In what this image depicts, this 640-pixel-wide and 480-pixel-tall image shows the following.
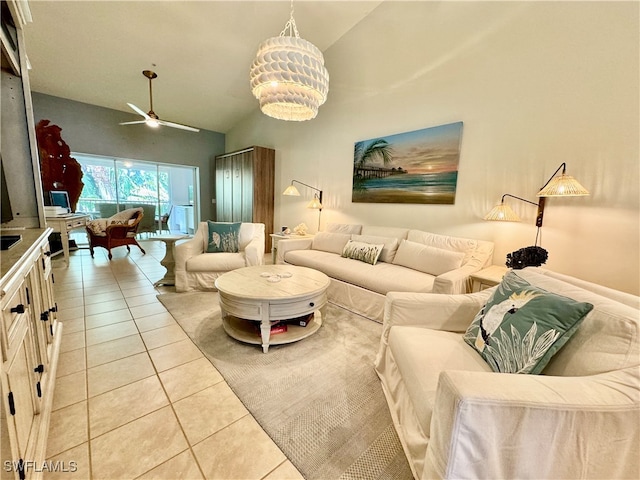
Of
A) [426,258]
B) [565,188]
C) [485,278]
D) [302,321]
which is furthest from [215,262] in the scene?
[565,188]

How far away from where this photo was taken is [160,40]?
338 centimetres

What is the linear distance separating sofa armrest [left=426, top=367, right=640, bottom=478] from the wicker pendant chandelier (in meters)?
1.86

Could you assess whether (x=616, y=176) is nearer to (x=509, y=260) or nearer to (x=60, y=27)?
(x=509, y=260)

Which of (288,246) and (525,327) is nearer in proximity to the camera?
(525,327)

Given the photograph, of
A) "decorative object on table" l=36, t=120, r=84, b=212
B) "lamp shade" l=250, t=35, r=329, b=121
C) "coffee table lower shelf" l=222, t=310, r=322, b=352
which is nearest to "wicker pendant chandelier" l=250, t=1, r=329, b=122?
"lamp shade" l=250, t=35, r=329, b=121

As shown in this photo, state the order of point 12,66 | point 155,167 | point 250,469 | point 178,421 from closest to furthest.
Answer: point 250,469 < point 178,421 < point 12,66 < point 155,167

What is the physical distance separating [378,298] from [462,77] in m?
2.45

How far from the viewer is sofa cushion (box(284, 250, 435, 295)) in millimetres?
2225

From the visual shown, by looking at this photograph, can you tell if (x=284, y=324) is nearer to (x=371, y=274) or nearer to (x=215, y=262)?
(x=371, y=274)

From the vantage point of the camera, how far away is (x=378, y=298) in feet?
7.80

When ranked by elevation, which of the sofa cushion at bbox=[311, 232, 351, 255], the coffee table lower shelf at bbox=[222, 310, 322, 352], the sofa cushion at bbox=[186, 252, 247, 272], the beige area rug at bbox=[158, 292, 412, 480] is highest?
the sofa cushion at bbox=[311, 232, 351, 255]

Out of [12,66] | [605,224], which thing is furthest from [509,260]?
[12,66]

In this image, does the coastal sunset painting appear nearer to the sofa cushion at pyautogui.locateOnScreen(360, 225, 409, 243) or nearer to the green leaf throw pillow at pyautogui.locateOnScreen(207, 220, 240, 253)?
the sofa cushion at pyautogui.locateOnScreen(360, 225, 409, 243)

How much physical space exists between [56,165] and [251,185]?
332cm
